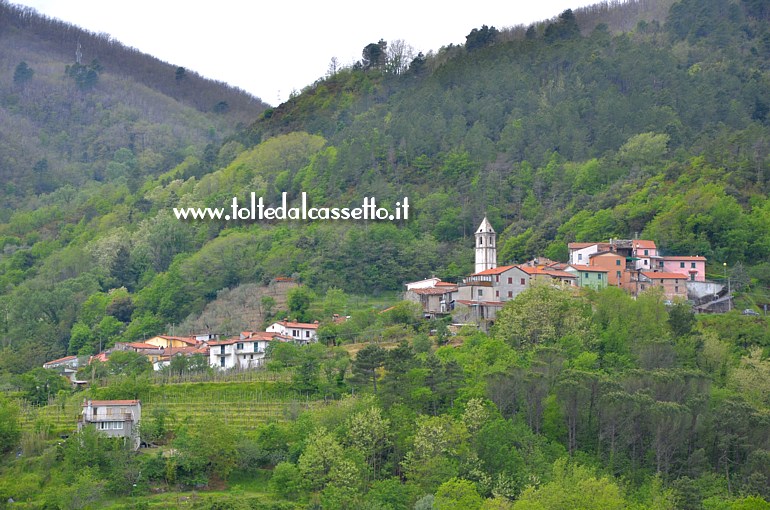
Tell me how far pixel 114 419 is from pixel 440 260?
3298cm

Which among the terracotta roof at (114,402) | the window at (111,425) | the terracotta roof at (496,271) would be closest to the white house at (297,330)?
the terracotta roof at (496,271)

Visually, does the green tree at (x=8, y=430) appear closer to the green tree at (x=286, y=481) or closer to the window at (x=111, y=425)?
the window at (x=111, y=425)

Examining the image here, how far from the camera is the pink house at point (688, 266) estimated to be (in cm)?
6775

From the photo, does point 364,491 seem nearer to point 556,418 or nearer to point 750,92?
point 556,418

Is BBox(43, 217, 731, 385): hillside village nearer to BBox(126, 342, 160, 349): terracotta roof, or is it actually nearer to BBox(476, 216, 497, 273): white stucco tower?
BBox(126, 342, 160, 349): terracotta roof

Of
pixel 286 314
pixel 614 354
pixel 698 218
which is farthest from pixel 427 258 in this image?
pixel 614 354

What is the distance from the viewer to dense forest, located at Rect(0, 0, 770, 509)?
4725 centimetres

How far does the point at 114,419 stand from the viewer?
1977 inches

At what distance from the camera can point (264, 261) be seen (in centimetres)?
8381

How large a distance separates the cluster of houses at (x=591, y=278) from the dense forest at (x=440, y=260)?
7.85 feet

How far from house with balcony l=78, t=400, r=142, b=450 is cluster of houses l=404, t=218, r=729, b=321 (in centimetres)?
2091

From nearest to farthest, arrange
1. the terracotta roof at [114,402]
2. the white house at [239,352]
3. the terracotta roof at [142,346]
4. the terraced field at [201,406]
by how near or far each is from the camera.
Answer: the terracotta roof at [114,402], the terraced field at [201,406], the white house at [239,352], the terracotta roof at [142,346]

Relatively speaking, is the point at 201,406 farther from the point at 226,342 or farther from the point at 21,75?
the point at 21,75

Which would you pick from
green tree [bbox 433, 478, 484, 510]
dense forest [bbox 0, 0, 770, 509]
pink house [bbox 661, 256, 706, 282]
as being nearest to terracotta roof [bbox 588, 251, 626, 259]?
pink house [bbox 661, 256, 706, 282]
